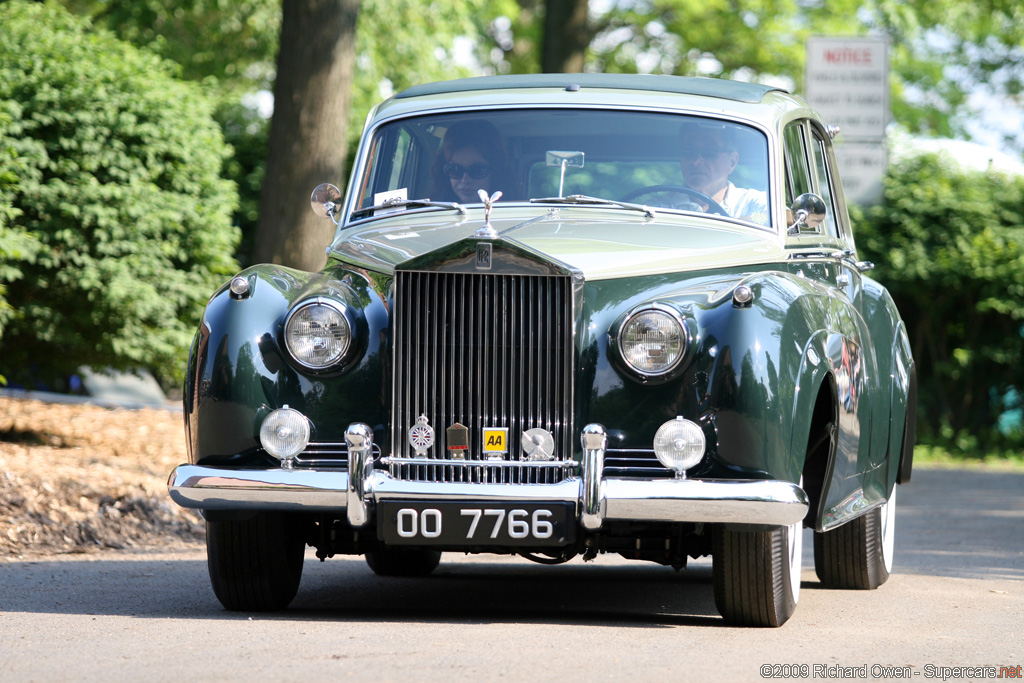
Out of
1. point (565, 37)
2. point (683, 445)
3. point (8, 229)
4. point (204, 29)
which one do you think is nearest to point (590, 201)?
point (683, 445)

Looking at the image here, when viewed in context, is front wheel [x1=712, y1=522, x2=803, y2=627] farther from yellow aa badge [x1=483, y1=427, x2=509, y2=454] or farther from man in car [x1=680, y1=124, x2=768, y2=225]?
man in car [x1=680, y1=124, x2=768, y2=225]

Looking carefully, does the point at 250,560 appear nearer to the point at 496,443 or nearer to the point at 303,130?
the point at 496,443

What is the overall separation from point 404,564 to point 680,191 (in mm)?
2321

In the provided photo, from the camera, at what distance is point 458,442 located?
505 cm

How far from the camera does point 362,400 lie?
16.9 ft

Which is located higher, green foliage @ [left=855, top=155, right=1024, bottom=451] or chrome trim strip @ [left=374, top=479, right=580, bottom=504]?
green foliage @ [left=855, top=155, right=1024, bottom=451]

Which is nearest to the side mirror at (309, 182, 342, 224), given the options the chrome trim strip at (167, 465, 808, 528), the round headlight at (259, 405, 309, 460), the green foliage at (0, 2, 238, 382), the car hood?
the car hood

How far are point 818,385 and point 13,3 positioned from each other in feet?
26.5

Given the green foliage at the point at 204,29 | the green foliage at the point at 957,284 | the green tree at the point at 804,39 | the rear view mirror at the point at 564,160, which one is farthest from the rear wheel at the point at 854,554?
the green tree at the point at 804,39

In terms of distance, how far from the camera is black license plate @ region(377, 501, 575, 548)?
15.8 ft

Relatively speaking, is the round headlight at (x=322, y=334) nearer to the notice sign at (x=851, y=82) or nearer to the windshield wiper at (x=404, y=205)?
the windshield wiper at (x=404, y=205)

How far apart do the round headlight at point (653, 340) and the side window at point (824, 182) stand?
2.20 m

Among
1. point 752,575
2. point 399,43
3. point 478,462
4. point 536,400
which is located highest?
point 399,43

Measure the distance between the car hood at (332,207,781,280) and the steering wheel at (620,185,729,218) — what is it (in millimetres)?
108
